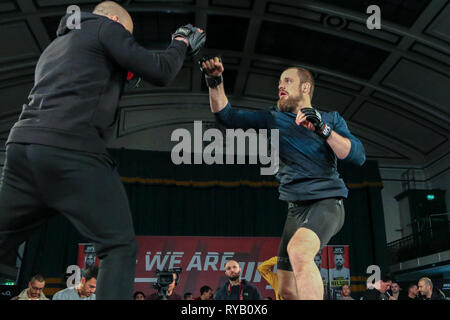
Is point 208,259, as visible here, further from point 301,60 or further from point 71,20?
point 71,20

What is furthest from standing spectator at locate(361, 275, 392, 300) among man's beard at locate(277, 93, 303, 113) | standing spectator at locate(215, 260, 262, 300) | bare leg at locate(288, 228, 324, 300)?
bare leg at locate(288, 228, 324, 300)

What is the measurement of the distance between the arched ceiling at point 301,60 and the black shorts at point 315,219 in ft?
22.8

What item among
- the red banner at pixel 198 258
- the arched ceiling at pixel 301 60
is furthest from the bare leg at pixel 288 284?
the red banner at pixel 198 258

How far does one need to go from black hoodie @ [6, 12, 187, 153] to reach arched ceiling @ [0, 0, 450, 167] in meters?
7.21

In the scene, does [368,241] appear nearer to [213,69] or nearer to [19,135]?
[213,69]

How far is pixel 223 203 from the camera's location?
13.1 m

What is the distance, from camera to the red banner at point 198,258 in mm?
10211

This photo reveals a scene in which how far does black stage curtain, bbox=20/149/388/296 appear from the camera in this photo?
12.7m

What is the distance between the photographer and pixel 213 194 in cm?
1312

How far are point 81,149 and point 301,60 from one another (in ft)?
33.4

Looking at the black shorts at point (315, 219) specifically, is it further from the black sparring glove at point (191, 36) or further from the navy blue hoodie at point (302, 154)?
the black sparring glove at point (191, 36)

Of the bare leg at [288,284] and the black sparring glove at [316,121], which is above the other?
the black sparring glove at [316,121]

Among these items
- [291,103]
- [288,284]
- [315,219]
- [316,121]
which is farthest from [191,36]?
[288,284]
